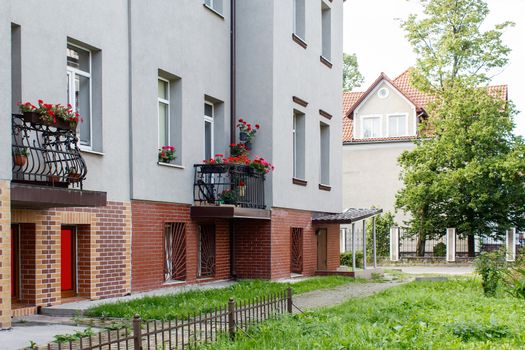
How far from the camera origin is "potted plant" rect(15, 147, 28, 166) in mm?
10305

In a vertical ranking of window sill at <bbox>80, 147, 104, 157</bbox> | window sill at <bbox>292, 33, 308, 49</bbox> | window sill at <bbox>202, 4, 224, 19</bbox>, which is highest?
window sill at <bbox>202, 4, 224, 19</bbox>

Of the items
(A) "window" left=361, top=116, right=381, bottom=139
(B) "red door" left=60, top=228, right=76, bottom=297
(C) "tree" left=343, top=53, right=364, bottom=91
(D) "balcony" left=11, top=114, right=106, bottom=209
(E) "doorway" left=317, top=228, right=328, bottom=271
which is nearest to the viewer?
(D) "balcony" left=11, top=114, right=106, bottom=209

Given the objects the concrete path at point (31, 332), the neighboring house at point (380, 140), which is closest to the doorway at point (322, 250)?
the concrete path at point (31, 332)

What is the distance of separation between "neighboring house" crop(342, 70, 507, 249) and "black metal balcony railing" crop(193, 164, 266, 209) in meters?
24.4

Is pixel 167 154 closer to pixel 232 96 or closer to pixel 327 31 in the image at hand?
pixel 232 96

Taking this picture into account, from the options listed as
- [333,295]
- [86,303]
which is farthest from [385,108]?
[86,303]

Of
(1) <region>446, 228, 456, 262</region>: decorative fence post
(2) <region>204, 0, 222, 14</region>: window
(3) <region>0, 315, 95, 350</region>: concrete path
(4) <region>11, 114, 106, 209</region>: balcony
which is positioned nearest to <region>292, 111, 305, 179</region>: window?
(2) <region>204, 0, 222, 14</region>: window

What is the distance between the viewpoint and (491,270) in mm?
15844

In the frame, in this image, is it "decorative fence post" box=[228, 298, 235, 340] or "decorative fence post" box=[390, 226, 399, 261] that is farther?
"decorative fence post" box=[390, 226, 399, 261]

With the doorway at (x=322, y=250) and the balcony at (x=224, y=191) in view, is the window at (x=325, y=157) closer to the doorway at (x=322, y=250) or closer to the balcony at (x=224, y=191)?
the doorway at (x=322, y=250)

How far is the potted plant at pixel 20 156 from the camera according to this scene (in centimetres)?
1030

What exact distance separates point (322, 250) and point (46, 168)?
13.7 m

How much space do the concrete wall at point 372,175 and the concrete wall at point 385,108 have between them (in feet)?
2.89

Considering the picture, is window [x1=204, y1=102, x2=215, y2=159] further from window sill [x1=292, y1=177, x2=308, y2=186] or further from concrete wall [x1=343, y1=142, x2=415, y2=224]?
concrete wall [x1=343, y1=142, x2=415, y2=224]
